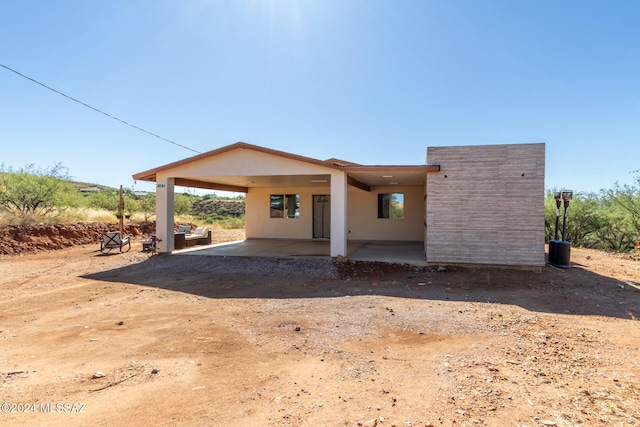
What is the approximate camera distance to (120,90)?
48.1 ft

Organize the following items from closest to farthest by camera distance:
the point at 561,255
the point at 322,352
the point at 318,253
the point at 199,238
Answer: the point at 322,352 < the point at 561,255 < the point at 318,253 < the point at 199,238

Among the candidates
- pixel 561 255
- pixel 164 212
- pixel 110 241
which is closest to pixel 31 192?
pixel 110 241

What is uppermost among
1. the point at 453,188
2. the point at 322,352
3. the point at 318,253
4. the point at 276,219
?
the point at 453,188

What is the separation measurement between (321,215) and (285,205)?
185 centimetres

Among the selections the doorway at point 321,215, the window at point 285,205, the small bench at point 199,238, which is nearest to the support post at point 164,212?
the small bench at point 199,238

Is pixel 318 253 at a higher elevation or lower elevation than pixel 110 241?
lower

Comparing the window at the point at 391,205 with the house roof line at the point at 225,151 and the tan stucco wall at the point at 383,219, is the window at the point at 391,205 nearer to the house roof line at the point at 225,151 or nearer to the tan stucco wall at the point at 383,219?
the tan stucco wall at the point at 383,219

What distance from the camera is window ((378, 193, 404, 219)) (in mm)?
15727

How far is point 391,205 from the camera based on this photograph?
15859 millimetres

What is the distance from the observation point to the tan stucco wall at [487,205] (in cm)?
929

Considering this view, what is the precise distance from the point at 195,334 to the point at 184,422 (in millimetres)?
2330

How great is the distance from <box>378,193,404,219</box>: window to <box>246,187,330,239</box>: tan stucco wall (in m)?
2.63

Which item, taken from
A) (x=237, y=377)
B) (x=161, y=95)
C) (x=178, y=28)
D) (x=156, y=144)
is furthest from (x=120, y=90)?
(x=237, y=377)

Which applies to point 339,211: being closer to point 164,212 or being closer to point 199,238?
point 164,212
